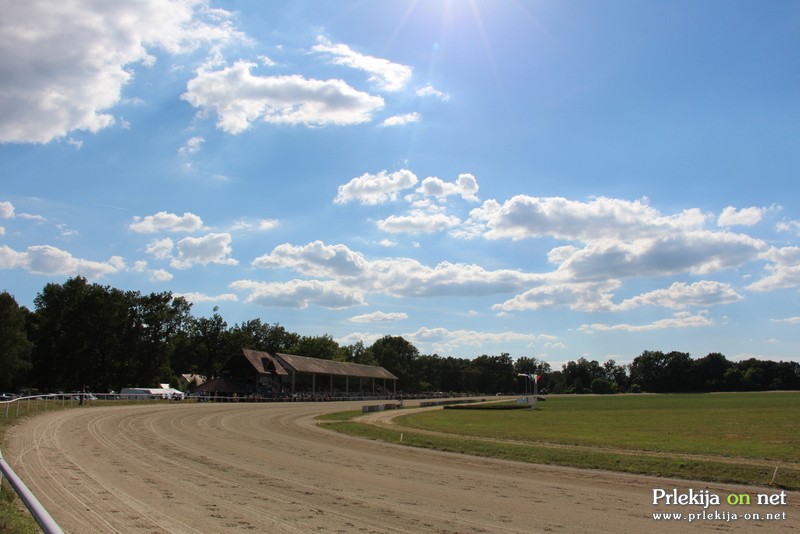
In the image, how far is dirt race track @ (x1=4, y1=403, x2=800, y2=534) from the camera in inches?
426

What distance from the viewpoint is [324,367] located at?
100m

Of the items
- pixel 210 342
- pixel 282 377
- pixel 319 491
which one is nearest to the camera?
pixel 319 491

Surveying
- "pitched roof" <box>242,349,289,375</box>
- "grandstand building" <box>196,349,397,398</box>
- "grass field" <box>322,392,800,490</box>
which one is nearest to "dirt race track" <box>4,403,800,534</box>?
"grass field" <box>322,392,800,490</box>

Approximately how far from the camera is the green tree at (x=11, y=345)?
75312 mm

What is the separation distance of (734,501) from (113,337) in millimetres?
88133

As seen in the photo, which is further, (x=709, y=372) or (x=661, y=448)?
(x=709, y=372)

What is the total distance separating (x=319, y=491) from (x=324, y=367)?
288 ft

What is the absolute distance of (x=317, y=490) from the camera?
1427 cm

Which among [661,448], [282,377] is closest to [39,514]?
[661,448]

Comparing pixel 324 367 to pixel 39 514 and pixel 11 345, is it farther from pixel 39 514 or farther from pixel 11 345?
pixel 39 514

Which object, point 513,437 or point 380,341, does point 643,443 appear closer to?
point 513,437

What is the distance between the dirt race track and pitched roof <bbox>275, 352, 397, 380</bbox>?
6704 cm

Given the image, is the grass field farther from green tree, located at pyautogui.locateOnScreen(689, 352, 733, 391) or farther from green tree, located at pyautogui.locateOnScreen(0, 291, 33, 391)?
green tree, located at pyautogui.locateOnScreen(689, 352, 733, 391)

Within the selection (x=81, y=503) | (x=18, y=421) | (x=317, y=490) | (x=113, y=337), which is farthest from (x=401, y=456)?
(x=113, y=337)
